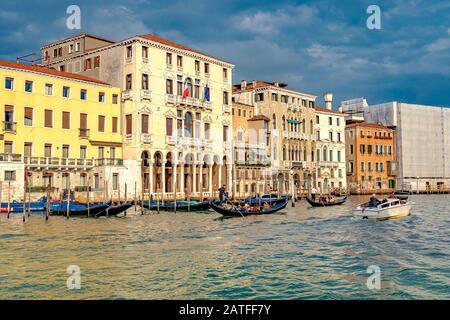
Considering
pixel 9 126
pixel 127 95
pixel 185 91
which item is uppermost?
pixel 185 91

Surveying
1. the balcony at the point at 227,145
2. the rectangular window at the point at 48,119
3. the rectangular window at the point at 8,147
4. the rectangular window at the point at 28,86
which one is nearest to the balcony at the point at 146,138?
the rectangular window at the point at 48,119

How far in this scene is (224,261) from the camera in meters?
10.5

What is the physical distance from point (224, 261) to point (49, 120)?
21.6 meters

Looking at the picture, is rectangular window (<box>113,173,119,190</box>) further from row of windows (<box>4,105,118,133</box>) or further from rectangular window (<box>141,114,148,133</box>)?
rectangular window (<box>141,114,148,133</box>)

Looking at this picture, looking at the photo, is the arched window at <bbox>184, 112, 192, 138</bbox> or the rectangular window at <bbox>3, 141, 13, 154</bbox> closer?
the rectangular window at <bbox>3, 141, 13, 154</bbox>

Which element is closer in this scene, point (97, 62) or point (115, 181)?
point (115, 181)

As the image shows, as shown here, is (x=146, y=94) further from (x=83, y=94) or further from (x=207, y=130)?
(x=207, y=130)

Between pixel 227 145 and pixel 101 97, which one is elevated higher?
pixel 101 97

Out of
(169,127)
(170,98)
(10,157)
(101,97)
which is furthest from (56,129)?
(170,98)

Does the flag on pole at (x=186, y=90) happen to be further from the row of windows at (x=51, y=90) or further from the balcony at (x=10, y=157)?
the balcony at (x=10, y=157)

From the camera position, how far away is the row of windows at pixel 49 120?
2706 centimetres

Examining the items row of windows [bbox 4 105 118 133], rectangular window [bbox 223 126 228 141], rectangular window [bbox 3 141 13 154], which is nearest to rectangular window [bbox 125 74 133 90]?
row of windows [bbox 4 105 118 133]

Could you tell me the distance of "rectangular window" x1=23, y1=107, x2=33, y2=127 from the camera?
27.8 meters
